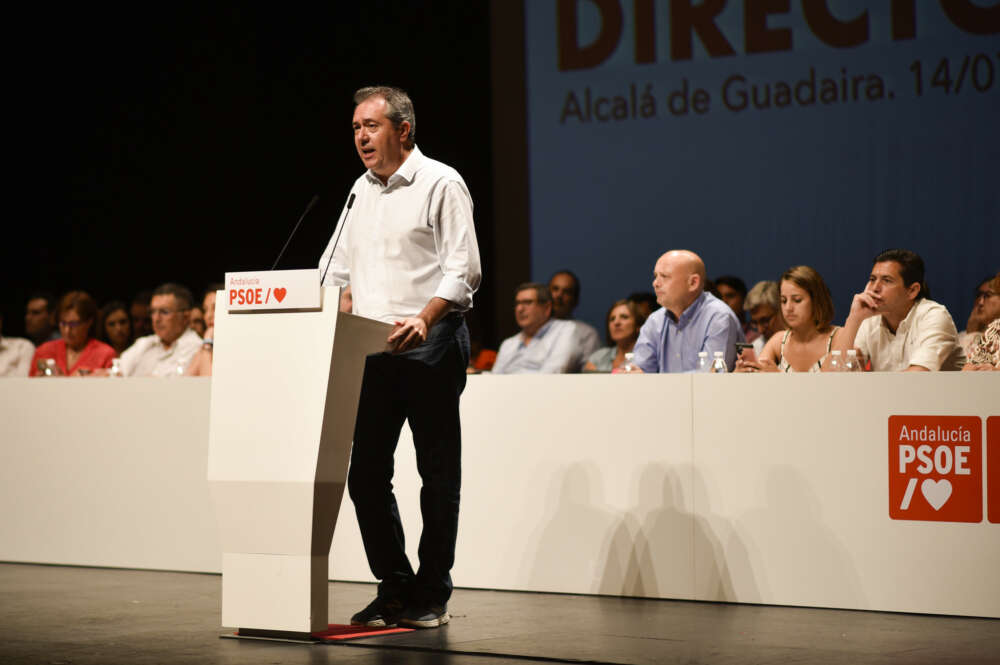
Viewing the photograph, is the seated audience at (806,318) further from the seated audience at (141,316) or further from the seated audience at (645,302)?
the seated audience at (141,316)

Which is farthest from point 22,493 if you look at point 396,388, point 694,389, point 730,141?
point 730,141

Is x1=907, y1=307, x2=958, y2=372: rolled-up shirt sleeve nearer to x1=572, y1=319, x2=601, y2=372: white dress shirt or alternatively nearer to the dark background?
x1=572, y1=319, x2=601, y2=372: white dress shirt

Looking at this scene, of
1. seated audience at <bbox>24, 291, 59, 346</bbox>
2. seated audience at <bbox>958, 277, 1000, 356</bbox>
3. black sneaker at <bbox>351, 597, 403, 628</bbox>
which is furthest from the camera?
seated audience at <bbox>24, 291, 59, 346</bbox>

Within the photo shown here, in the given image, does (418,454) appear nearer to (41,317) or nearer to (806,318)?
(806,318)

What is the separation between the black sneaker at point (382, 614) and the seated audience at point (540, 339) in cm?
319

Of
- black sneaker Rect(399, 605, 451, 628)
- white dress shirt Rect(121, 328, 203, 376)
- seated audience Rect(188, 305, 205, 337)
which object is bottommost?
black sneaker Rect(399, 605, 451, 628)

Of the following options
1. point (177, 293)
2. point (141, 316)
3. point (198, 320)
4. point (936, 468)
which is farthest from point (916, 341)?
point (141, 316)

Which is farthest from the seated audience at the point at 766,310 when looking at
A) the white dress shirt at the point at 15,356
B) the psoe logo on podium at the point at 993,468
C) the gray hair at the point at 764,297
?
the white dress shirt at the point at 15,356

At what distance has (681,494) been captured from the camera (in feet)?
13.0

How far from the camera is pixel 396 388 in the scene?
3.32m

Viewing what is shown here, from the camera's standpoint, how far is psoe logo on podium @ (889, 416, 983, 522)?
3572mm

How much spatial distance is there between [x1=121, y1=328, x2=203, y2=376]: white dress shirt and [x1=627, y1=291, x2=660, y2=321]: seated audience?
7.41ft

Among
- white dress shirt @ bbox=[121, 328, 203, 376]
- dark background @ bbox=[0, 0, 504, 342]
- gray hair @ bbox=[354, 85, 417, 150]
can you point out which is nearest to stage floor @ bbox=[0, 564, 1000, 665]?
gray hair @ bbox=[354, 85, 417, 150]

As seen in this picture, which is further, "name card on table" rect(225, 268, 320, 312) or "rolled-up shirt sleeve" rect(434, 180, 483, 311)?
"rolled-up shirt sleeve" rect(434, 180, 483, 311)
